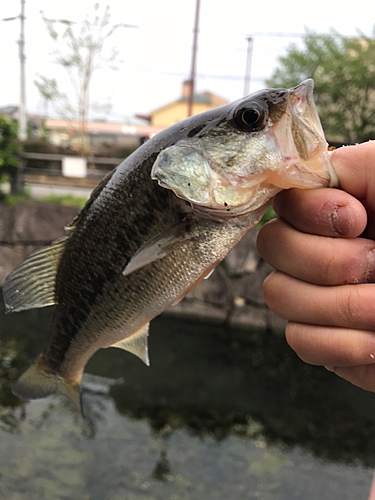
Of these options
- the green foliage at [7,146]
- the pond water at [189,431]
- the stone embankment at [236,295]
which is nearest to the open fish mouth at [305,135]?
the pond water at [189,431]

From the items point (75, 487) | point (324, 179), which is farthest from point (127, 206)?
point (75, 487)

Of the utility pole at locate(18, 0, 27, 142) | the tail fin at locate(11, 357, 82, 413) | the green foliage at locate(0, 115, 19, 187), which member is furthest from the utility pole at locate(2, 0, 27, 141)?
the tail fin at locate(11, 357, 82, 413)

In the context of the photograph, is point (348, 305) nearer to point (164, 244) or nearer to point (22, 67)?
point (164, 244)

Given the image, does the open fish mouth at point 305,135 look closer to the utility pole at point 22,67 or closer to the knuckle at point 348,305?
the knuckle at point 348,305

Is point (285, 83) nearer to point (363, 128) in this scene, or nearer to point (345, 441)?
point (363, 128)

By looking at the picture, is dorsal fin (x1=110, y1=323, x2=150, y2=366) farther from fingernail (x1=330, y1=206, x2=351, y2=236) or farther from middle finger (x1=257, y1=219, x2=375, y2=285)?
fingernail (x1=330, y1=206, x2=351, y2=236)

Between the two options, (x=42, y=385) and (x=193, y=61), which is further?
(x=193, y=61)

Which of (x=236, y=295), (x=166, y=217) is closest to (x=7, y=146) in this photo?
(x=236, y=295)
